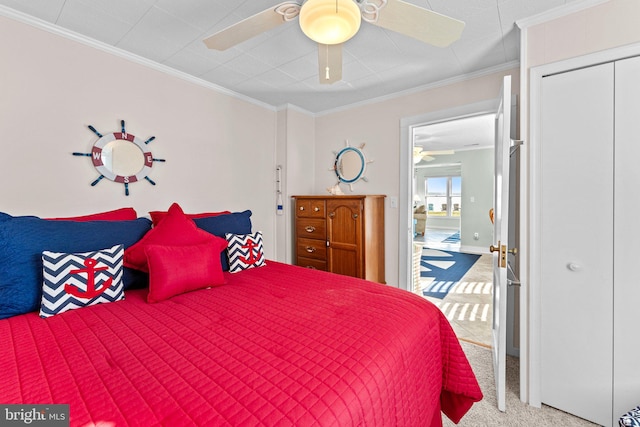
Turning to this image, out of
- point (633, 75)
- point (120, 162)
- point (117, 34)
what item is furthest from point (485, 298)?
point (117, 34)

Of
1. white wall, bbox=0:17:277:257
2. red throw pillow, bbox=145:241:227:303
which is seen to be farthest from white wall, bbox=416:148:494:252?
red throw pillow, bbox=145:241:227:303

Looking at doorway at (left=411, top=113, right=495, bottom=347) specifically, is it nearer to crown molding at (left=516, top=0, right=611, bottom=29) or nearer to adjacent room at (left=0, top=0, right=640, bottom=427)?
adjacent room at (left=0, top=0, right=640, bottom=427)

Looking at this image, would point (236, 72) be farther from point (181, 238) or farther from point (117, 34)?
point (181, 238)

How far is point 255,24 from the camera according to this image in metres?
1.43

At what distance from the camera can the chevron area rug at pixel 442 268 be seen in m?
3.82

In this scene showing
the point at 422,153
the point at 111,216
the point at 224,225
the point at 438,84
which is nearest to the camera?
the point at 111,216

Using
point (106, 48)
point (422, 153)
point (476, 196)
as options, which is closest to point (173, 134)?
point (106, 48)

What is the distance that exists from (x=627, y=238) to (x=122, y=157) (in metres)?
3.27

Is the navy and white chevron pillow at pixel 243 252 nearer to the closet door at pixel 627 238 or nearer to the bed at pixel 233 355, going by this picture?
the bed at pixel 233 355

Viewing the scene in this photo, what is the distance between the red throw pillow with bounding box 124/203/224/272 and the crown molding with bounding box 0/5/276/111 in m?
1.35

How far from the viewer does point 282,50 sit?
2.17 metres

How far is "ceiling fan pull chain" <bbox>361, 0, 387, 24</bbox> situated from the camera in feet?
4.33

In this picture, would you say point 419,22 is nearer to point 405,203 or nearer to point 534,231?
point 534,231

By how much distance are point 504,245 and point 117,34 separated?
9.44ft
